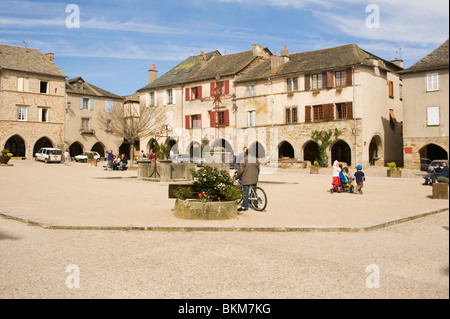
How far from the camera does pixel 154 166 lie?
2233 centimetres

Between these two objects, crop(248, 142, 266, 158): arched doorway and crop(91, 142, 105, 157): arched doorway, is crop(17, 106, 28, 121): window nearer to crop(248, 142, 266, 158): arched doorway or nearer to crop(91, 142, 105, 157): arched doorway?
crop(91, 142, 105, 157): arched doorway

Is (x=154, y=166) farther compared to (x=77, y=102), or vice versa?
(x=77, y=102)

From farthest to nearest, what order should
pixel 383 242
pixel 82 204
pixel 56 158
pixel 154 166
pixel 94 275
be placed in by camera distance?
1. pixel 56 158
2. pixel 154 166
3. pixel 82 204
4. pixel 383 242
5. pixel 94 275

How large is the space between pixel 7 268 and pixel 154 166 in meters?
16.7

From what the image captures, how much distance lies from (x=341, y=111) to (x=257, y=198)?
89.2 ft

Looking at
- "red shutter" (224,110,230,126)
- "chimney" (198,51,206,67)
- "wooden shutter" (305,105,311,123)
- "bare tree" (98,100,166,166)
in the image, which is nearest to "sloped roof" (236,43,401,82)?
"wooden shutter" (305,105,311,123)

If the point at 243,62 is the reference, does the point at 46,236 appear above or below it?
below

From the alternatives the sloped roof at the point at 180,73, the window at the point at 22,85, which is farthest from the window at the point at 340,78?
the window at the point at 22,85

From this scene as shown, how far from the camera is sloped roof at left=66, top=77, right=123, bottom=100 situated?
171 ft

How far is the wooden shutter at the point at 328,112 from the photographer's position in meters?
36.9

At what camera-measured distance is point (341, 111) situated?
3650 centimetres

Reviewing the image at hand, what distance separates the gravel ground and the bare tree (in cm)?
3568
